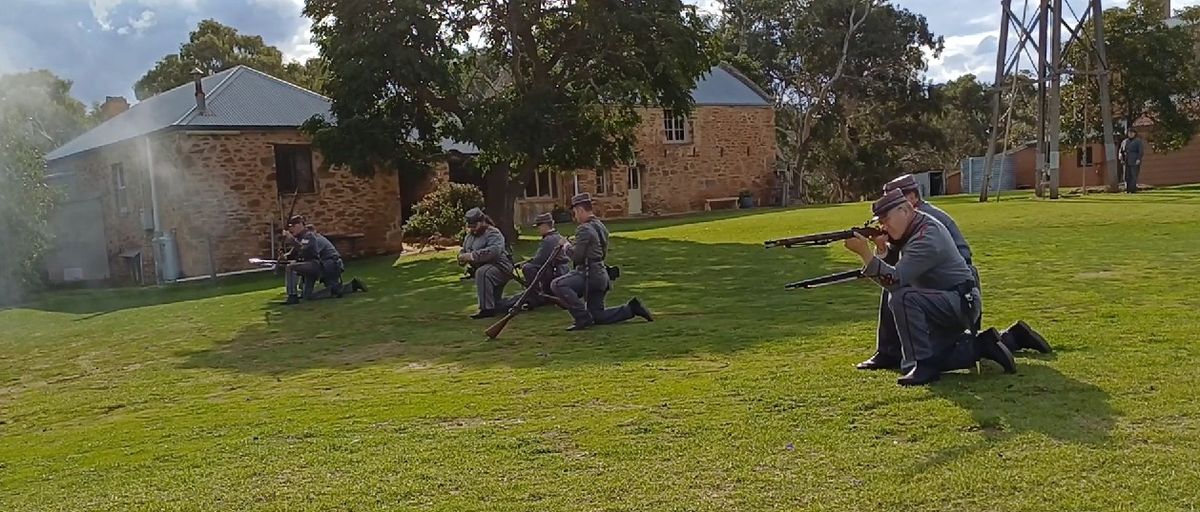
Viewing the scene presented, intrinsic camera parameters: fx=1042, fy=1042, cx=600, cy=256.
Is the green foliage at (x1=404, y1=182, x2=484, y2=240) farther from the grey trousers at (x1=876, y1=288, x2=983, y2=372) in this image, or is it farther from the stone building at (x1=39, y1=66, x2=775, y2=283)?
the grey trousers at (x1=876, y1=288, x2=983, y2=372)

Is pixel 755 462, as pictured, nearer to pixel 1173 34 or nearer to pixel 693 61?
pixel 693 61

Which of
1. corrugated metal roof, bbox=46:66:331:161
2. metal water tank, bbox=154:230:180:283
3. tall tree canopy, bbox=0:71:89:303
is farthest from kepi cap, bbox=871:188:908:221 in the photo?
tall tree canopy, bbox=0:71:89:303

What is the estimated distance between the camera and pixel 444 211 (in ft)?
89.1

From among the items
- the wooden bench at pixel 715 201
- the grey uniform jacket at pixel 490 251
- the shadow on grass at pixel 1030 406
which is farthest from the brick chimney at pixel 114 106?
the shadow on grass at pixel 1030 406

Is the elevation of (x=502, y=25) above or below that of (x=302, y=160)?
above

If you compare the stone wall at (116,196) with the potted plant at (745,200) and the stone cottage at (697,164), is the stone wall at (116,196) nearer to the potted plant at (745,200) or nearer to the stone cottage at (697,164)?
the stone cottage at (697,164)

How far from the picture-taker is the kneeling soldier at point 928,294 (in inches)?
249

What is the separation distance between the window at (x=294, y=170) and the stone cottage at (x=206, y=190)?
25mm

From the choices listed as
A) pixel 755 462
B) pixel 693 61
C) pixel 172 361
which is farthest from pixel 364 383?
pixel 693 61

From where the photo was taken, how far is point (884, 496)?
14.4ft

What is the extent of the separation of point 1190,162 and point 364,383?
41.0 metres

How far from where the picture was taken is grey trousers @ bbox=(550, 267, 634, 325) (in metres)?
10.6

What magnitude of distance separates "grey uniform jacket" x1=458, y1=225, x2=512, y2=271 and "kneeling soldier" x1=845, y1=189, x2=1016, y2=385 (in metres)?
6.53

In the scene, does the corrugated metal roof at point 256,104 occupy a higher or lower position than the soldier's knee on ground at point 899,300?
higher
